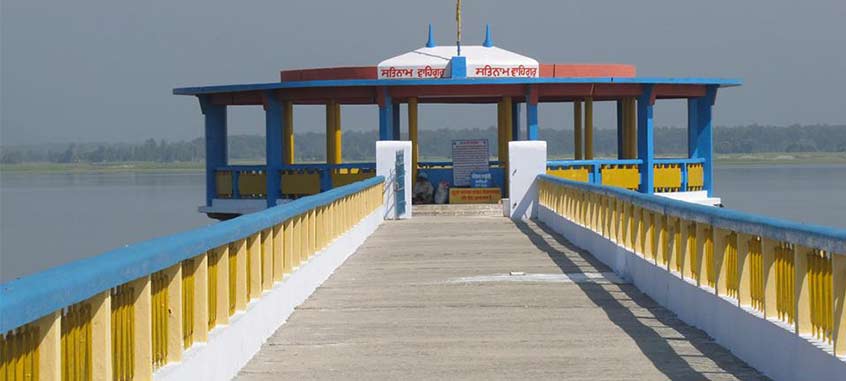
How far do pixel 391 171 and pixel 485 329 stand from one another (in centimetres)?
2077

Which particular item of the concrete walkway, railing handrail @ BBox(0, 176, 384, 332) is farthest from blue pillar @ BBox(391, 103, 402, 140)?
railing handrail @ BBox(0, 176, 384, 332)

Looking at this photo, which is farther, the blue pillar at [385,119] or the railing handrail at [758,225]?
the blue pillar at [385,119]

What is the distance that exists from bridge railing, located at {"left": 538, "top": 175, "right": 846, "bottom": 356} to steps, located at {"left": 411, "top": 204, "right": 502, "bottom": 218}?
16.4m

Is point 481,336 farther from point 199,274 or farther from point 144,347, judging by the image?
point 144,347

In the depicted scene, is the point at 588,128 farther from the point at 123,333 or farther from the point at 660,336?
the point at 123,333

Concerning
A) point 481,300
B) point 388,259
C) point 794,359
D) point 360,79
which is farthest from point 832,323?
point 360,79

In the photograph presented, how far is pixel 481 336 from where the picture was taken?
12195 mm

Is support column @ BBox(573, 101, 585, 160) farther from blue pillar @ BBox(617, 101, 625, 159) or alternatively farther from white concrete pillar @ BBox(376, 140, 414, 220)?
white concrete pillar @ BBox(376, 140, 414, 220)

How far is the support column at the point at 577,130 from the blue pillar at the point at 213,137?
9.70 meters

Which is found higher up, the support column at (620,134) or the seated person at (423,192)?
the support column at (620,134)

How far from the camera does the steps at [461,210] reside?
33.9m

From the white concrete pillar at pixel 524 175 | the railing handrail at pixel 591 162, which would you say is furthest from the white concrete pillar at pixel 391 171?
the railing handrail at pixel 591 162

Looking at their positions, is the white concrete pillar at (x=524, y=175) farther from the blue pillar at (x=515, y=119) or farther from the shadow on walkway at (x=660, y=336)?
the shadow on walkway at (x=660, y=336)

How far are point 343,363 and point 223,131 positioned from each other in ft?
99.0
